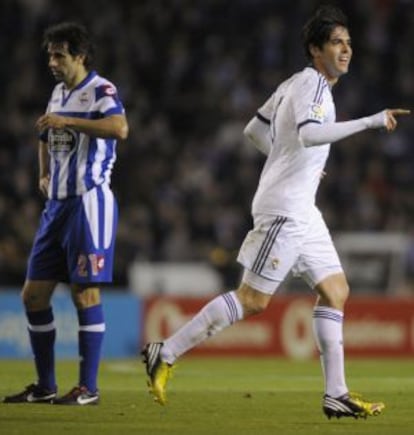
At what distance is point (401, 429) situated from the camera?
830 centimetres

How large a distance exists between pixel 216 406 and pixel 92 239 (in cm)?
124

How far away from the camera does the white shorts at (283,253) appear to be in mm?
8914

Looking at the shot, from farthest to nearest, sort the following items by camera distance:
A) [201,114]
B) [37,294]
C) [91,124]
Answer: [201,114], [37,294], [91,124]

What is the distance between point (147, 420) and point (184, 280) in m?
11.4

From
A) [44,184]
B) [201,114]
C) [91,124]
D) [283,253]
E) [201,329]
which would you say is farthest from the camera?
[201,114]

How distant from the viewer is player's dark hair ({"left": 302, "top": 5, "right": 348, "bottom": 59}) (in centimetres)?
898

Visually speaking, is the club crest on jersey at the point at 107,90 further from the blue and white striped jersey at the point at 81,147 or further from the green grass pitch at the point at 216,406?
the green grass pitch at the point at 216,406

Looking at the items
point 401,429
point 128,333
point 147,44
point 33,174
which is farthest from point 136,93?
point 401,429

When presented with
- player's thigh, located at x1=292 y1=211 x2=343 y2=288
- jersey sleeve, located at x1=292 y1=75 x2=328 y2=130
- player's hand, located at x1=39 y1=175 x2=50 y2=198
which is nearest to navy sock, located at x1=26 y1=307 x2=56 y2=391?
player's hand, located at x1=39 y1=175 x2=50 y2=198

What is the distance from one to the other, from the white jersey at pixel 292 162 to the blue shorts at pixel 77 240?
1.05 metres

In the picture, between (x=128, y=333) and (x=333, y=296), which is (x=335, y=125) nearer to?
(x=333, y=296)

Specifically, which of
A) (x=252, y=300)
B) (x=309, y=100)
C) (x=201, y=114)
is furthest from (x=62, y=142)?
(x=201, y=114)

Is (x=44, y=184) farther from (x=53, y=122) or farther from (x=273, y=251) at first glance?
(x=273, y=251)

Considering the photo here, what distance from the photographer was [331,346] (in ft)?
29.3
